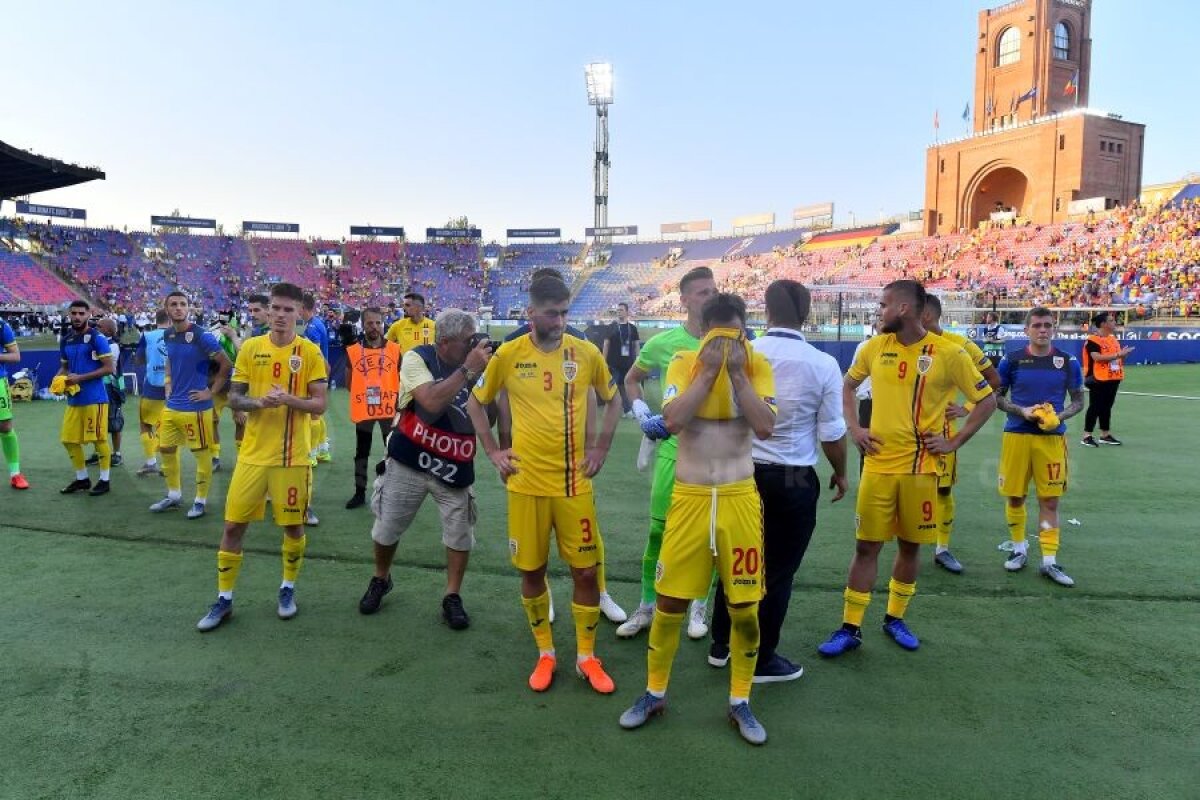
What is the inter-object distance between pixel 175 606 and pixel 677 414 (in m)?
3.74

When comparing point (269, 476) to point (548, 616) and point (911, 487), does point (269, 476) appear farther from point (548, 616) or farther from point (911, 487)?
point (911, 487)

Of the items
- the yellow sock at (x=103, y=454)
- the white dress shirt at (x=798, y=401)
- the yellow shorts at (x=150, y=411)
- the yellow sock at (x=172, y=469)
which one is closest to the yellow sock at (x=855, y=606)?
the white dress shirt at (x=798, y=401)

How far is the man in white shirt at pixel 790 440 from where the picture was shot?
3744mm

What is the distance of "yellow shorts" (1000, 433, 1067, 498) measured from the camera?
5.61 meters

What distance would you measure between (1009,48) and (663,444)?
6619 centimetres

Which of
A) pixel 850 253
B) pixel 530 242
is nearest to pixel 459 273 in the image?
pixel 530 242

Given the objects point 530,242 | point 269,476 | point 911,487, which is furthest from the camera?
point 530,242

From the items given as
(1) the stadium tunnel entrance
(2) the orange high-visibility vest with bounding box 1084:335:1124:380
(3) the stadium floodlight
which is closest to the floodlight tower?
(3) the stadium floodlight

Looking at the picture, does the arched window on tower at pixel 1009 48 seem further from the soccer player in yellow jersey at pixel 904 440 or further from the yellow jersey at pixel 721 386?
the yellow jersey at pixel 721 386

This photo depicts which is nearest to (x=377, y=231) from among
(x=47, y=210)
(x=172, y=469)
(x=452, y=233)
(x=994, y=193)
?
A: (x=452, y=233)

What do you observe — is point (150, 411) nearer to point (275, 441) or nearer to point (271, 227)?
point (275, 441)

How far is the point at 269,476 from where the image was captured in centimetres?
461

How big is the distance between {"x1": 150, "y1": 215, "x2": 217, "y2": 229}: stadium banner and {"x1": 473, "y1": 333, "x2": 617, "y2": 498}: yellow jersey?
74.9 m

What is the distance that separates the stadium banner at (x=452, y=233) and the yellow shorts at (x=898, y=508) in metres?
73.2
